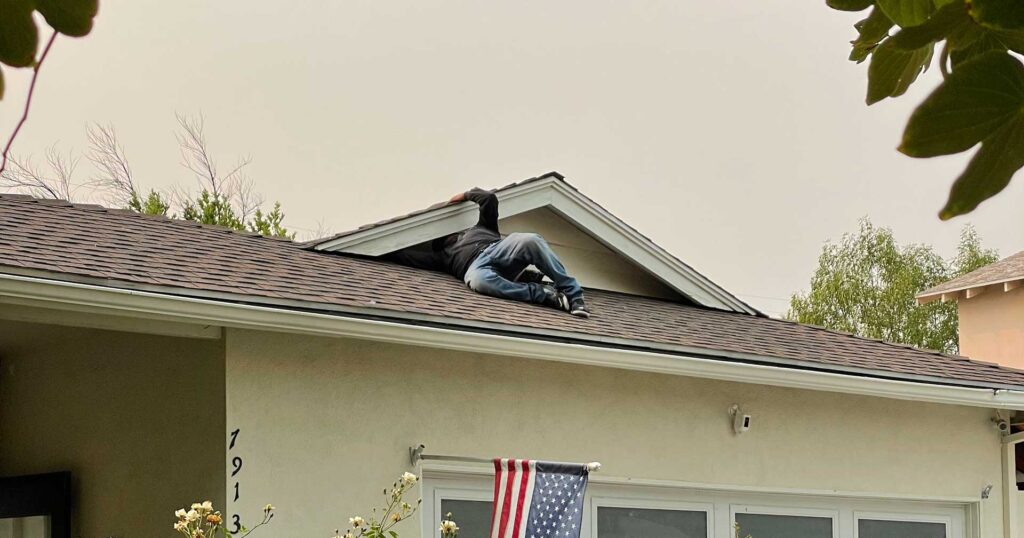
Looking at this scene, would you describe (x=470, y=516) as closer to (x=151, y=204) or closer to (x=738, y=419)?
(x=738, y=419)

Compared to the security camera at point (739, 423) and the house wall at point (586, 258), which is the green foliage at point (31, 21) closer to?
the security camera at point (739, 423)

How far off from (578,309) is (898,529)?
10.8ft

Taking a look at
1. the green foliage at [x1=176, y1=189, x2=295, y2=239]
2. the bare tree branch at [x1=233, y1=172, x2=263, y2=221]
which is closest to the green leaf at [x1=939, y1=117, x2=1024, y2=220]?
the green foliage at [x1=176, y1=189, x2=295, y2=239]

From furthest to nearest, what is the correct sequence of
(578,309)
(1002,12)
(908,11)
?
(578,309), (908,11), (1002,12)

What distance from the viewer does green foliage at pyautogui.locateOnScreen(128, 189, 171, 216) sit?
25.2 metres

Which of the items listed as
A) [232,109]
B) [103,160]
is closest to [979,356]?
[232,109]

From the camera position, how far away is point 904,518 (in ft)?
33.9

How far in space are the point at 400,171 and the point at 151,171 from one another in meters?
4.99

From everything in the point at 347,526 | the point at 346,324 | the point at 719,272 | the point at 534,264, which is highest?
the point at 719,272

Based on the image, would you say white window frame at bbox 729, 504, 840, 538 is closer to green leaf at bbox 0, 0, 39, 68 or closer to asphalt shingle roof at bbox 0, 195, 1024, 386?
asphalt shingle roof at bbox 0, 195, 1024, 386

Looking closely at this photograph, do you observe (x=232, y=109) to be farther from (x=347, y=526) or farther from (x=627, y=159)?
(x=347, y=526)

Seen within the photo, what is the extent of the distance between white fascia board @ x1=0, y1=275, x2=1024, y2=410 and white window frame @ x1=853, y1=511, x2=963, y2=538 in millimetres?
1024

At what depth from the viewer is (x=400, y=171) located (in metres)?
26.8

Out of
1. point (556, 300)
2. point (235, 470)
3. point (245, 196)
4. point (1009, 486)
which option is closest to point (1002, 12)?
point (235, 470)
